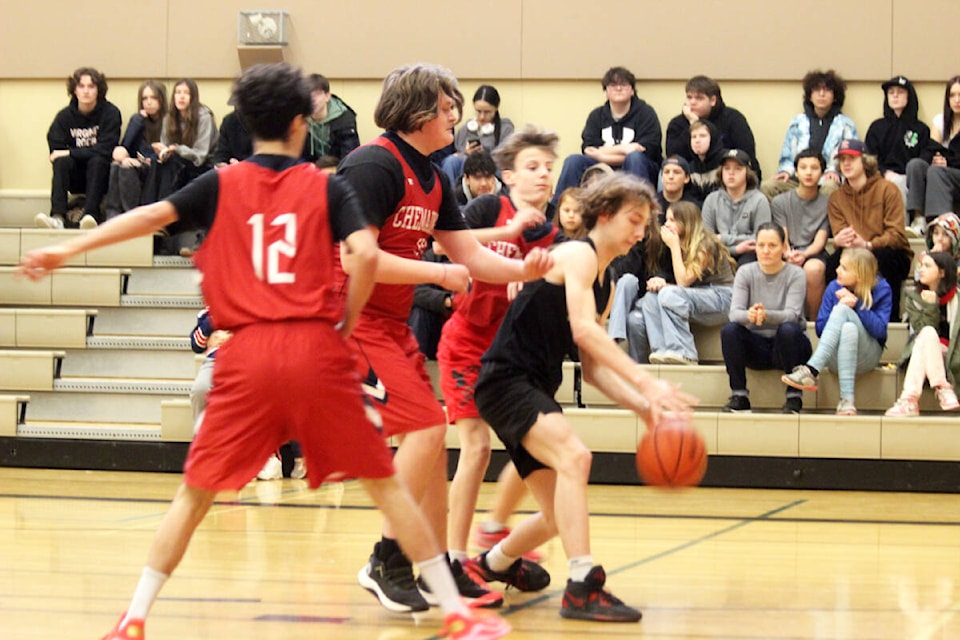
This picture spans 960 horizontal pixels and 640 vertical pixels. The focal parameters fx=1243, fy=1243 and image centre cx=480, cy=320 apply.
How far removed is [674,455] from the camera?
3.92 metres

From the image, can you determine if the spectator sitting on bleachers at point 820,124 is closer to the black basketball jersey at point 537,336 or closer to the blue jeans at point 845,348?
the blue jeans at point 845,348

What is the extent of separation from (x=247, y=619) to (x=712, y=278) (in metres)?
5.51

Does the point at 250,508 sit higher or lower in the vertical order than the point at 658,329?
lower

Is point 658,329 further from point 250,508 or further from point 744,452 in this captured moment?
point 250,508

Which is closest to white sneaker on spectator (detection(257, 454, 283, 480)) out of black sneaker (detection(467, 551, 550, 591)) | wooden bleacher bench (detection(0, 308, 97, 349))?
wooden bleacher bench (detection(0, 308, 97, 349))

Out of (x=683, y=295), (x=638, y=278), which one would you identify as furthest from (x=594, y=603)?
(x=638, y=278)

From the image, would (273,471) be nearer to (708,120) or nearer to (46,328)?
(46,328)

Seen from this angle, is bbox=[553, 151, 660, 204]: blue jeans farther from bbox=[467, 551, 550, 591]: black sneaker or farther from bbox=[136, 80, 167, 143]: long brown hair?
bbox=[467, 551, 550, 591]: black sneaker

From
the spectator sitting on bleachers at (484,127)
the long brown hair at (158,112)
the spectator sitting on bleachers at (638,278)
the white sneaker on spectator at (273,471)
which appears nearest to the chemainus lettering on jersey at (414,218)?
the white sneaker on spectator at (273,471)

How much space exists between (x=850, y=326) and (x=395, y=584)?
4.84 metres

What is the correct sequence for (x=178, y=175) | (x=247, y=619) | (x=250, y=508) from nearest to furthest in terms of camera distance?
(x=247, y=619), (x=250, y=508), (x=178, y=175)

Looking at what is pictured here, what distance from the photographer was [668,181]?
9312 mm

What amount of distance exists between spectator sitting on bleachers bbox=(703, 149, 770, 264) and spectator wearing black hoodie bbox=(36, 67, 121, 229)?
16.7 ft

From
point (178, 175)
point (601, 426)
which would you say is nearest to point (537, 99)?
point (178, 175)
